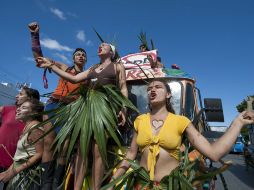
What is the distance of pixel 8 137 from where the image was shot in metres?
3.98

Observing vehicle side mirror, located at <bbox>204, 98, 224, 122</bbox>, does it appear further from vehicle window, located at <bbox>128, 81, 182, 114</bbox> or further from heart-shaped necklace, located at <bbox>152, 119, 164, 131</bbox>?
heart-shaped necklace, located at <bbox>152, 119, 164, 131</bbox>

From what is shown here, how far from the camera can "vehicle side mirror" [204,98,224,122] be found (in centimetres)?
404

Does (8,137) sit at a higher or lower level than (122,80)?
lower

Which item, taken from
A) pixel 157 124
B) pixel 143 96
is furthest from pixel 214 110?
pixel 157 124

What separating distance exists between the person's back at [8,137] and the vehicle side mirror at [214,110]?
2605 mm

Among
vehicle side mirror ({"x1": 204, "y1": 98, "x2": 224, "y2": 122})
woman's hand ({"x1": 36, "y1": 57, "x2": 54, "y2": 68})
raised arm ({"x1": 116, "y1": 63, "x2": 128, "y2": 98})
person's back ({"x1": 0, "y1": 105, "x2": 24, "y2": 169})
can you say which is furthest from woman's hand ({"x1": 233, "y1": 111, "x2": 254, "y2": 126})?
person's back ({"x1": 0, "y1": 105, "x2": 24, "y2": 169})

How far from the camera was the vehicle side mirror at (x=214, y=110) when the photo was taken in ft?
13.3

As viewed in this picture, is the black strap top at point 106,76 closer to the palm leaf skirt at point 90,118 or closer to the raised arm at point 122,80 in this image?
the raised arm at point 122,80

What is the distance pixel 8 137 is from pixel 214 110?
2.85m

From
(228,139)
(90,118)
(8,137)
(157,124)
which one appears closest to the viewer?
(228,139)

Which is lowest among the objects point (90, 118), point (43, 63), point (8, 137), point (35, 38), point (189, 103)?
point (8, 137)

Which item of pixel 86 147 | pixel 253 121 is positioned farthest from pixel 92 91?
pixel 253 121

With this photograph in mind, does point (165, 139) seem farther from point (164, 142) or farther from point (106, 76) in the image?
point (106, 76)

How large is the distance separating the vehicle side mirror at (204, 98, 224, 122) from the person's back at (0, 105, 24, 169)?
2.61m
